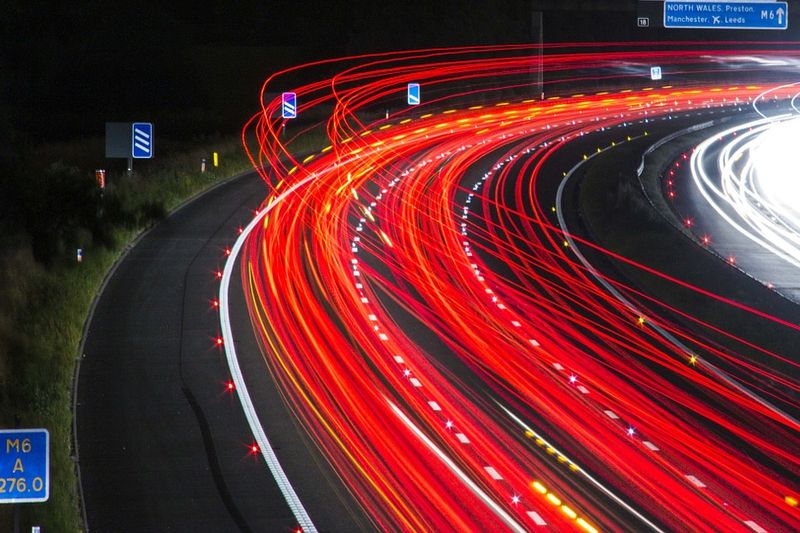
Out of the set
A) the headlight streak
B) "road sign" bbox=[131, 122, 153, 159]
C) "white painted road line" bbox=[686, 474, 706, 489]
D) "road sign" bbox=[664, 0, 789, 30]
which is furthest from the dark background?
"white painted road line" bbox=[686, 474, 706, 489]

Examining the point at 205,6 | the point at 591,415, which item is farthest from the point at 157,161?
the point at 205,6

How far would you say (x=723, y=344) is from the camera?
23203mm

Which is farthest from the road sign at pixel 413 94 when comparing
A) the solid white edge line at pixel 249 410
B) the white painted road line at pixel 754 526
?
the white painted road line at pixel 754 526

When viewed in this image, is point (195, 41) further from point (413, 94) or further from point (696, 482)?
point (696, 482)

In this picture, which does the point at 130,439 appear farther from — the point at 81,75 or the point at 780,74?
the point at 780,74

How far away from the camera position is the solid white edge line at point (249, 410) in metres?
14.6

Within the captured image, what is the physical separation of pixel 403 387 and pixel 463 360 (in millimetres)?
2154

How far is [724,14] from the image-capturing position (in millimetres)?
45312

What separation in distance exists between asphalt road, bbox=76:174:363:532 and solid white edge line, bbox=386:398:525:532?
142 cm

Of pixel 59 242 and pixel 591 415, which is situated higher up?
pixel 59 242

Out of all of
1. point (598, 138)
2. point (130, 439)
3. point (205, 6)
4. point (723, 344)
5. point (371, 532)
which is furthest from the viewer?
point (205, 6)

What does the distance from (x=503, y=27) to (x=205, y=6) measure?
917 inches

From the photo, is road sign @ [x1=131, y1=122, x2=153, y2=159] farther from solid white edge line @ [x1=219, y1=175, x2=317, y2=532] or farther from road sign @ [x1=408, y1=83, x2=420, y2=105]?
road sign @ [x1=408, y1=83, x2=420, y2=105]

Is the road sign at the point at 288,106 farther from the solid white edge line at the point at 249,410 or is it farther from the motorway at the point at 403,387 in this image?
the solid white edge line at the point at 249,410
